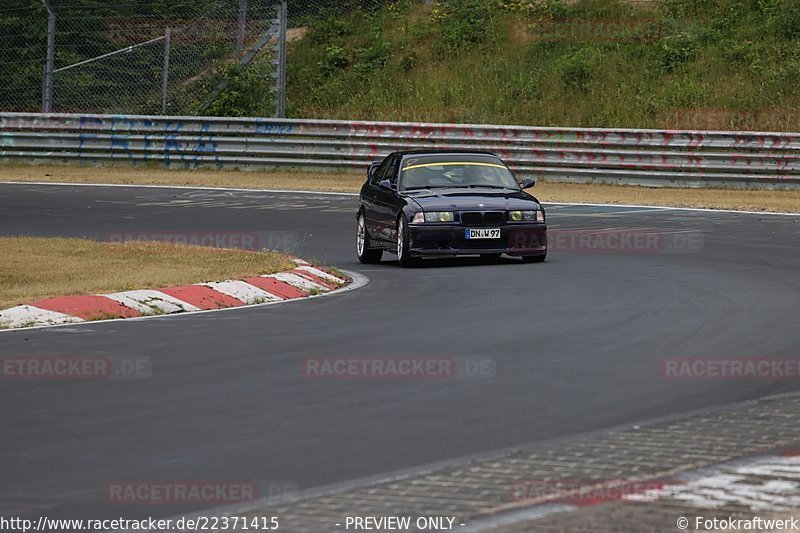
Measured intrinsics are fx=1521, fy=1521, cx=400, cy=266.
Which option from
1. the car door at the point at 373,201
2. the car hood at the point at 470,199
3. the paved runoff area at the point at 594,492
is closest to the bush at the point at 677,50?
the car door at the point at 373,201

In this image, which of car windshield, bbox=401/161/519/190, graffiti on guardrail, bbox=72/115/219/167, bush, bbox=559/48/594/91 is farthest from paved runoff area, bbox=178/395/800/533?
bush, bbox=559/48/594/91

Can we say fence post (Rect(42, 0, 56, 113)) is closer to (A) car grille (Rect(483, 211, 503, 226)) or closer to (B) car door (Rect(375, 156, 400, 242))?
(B) car door (Rect(375, 156, 400, 242))

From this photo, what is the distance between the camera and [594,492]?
616 cm

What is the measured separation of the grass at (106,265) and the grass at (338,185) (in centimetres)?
1223

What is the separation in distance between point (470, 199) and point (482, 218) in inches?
17.3

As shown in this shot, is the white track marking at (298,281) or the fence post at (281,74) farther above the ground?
the fence post at (281,74)

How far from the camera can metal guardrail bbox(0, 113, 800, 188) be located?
30656 millimetres

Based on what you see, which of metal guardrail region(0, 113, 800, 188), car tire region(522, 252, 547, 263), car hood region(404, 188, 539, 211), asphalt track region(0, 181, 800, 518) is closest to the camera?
asphalt track region(0, 181, 800, 518)

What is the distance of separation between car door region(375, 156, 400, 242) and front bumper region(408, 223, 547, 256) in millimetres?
566

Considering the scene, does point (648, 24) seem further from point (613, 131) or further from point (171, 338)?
point (171, 338)

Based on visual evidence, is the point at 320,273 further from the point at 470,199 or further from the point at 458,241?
the point at 470,199

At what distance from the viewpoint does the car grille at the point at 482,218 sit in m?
18.2

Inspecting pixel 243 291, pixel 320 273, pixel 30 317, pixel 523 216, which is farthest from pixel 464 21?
pixel 30 317

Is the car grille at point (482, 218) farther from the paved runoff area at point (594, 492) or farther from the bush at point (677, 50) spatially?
the bush at point (677, 50)
